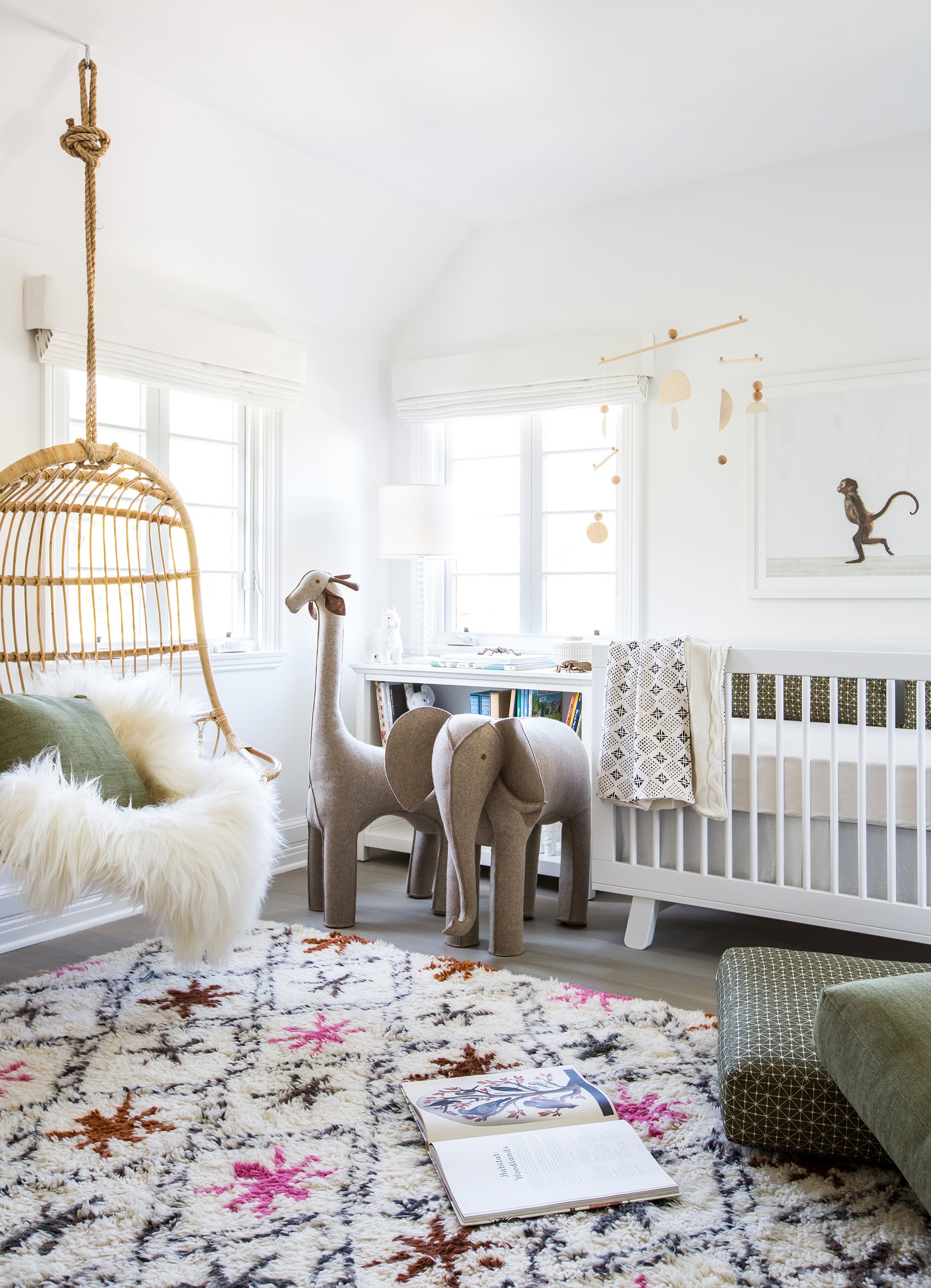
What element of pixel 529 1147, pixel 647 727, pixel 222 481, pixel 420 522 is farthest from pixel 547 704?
pixel 529 1147

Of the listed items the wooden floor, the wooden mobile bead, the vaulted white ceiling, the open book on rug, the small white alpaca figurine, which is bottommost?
the wooden floor

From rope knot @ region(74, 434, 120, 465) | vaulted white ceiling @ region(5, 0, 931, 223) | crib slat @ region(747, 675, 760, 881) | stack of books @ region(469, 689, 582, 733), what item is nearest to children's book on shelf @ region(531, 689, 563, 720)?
stack of books @ region(469, 689, 582, 733)

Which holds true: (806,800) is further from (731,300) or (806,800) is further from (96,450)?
(96,450)

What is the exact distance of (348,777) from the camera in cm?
292

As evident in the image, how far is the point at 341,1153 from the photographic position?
1684mm

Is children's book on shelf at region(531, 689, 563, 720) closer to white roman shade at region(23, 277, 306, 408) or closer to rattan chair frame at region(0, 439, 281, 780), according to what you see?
rattan chair frame at region(0, 439, 281, 780)

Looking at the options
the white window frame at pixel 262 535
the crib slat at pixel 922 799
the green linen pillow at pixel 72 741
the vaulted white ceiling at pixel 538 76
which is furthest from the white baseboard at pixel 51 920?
the vaulted white ceiling at pixel 538 76

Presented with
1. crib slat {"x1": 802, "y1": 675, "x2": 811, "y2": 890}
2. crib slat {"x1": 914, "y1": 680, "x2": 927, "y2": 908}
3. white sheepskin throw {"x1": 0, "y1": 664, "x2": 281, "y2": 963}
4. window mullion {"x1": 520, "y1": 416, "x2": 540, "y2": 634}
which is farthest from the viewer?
window mullion {"x1": 520, "y1": 416, "x2": 540, "y2": 634}

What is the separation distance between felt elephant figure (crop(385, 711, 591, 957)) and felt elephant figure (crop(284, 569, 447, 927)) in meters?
0.07

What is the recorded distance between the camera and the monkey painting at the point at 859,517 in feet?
10.6

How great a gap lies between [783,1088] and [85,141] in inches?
103

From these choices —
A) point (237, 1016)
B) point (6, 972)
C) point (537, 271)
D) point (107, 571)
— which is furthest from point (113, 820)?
point (537, 271)

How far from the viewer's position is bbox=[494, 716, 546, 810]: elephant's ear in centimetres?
265

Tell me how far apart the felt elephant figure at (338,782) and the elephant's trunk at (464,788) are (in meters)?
0.17
